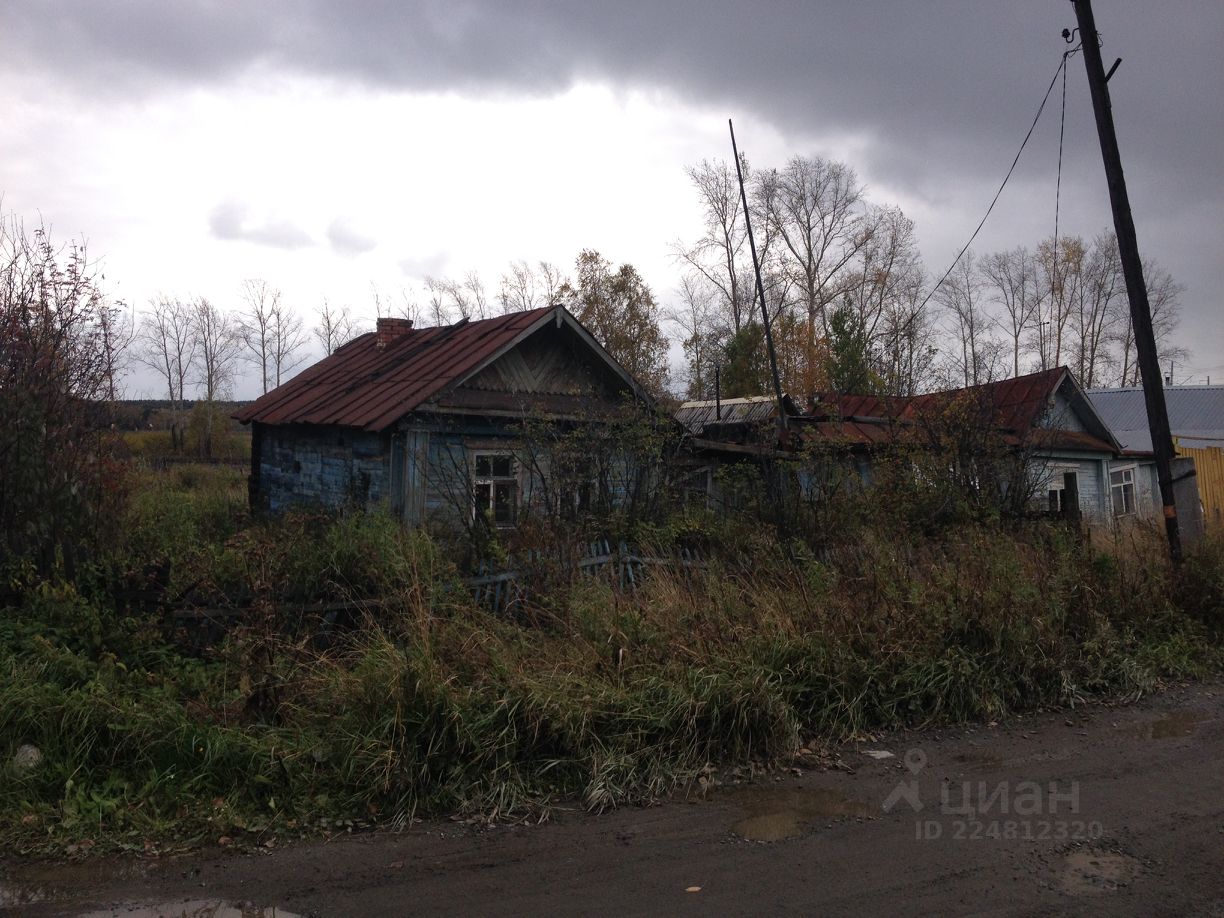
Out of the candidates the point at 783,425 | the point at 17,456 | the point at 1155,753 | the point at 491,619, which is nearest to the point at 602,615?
the point at 491,619

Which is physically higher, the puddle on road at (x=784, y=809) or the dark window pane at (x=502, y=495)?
the dark window pane at (x=502, y=495)

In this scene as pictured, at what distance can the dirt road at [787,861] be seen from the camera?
13.5 ft

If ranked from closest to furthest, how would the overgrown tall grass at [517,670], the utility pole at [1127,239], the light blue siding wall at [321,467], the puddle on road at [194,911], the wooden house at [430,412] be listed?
the puddle on road at [194,911] < the overgrown tall grass at [517,670] < the utility pole at [1127,239] < the wooden house at [430,412] < the light blue siding wall at [321,467]

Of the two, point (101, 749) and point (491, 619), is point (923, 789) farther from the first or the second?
point (101, 749)

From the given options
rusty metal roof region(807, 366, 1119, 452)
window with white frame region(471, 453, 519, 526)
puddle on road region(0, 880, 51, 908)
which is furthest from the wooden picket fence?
window with white frame region(471, 453, 519, 526)

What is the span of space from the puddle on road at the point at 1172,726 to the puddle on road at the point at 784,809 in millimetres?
2812

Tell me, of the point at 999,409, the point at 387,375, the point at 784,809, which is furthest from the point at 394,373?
the point at 784,809

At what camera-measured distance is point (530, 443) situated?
9.79 meters

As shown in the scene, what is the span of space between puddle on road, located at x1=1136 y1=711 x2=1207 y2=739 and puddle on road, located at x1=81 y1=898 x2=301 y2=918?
19.4 feet

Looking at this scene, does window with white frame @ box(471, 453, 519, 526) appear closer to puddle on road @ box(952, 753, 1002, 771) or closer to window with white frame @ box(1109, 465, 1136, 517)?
puddle on road @ box(952, 753, 1002, 771)

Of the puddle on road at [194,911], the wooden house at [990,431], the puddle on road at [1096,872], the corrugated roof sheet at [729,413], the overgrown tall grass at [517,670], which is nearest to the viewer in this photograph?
the puddle on road at [194,911]

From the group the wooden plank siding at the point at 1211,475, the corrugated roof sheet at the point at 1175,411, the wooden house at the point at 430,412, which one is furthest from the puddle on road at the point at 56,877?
the corrugated roof sheet at the point at 1175,411

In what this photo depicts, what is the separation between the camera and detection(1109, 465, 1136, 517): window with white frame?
23.6 metres

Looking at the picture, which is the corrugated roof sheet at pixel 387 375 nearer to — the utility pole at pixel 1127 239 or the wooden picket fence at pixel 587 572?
the wooden picket fence at pixel 587 572
